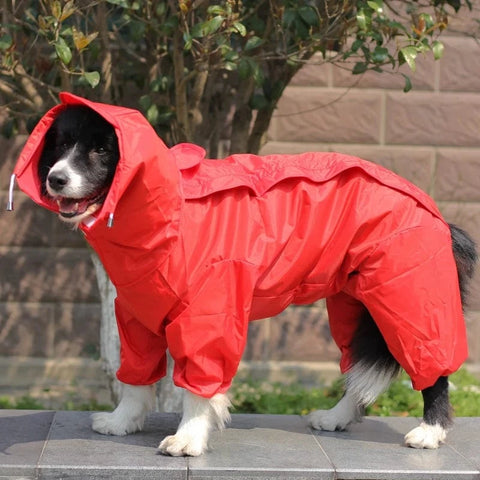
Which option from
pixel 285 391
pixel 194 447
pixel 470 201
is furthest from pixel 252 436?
pixel 470 201

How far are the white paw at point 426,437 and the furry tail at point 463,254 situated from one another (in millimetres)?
642

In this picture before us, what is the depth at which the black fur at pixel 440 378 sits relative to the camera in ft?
13.4

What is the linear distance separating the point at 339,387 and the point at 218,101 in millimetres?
1945

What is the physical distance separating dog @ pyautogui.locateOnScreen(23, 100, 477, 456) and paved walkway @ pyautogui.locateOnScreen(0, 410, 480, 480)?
73 millimetres

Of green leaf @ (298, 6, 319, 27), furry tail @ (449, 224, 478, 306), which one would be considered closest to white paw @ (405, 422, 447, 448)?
furry tail @ (449, 224, 478, 306)

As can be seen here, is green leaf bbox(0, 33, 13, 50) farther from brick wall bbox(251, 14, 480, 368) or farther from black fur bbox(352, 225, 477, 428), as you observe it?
brick wall bbox(251, 14, 480, 368)

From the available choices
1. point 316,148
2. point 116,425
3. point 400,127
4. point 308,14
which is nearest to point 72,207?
point 116,425

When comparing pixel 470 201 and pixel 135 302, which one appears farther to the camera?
pixel 470 201

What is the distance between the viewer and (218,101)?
5898mm

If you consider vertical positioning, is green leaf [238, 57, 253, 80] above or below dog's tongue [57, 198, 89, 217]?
above

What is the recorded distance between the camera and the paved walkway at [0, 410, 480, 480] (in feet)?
12.1

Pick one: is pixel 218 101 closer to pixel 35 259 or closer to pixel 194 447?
pixel 35 259

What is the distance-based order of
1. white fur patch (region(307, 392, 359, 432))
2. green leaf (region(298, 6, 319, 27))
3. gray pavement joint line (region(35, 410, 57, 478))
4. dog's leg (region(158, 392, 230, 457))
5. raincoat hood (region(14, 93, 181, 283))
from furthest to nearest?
green leaf (region(298, 6, 319, 27)) < white fur patch (region(307, 392, 359, 432)) < dog's leg (region(158, 392, 230, 457)) < gray pavement joint line (region(35, 410, 57, 478)) < raincoat hood (region(14, 93, 181, 283))

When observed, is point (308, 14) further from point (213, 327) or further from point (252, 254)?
point (213, 327)
